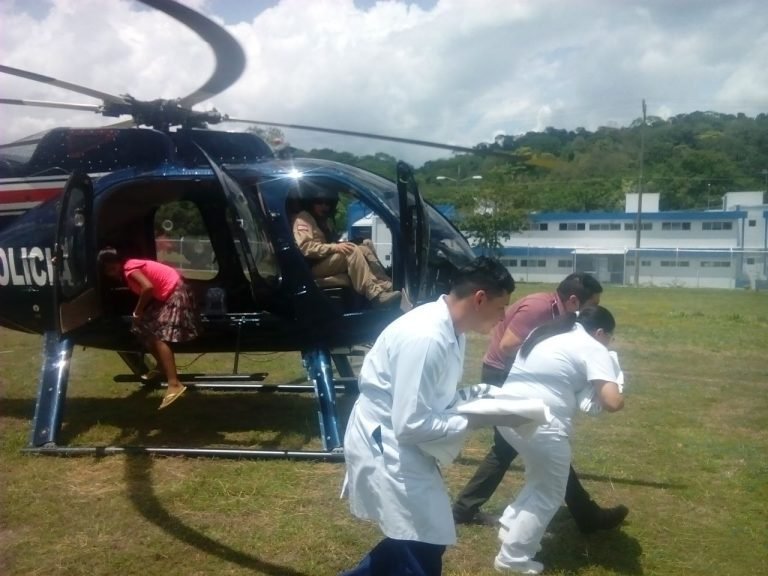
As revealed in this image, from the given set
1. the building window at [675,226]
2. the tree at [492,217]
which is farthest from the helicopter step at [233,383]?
the building window at [675,226]

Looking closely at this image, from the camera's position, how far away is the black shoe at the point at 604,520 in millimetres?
4238

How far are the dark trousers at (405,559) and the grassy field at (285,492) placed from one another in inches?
48.5

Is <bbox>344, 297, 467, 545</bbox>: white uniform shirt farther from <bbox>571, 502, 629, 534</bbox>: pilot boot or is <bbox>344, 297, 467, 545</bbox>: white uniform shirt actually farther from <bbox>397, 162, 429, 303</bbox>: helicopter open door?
<bbox>397, 162, 429, 303</bbox>: helicopter open door

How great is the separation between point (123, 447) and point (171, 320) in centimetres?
102

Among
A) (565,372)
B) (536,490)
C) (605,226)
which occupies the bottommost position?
(536,490)

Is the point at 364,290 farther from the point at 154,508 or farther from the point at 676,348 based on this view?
the point at 676,348

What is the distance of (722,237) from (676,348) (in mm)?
37620

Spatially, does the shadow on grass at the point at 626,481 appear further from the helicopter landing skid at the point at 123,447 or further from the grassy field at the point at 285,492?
the helicopter landing skid at the point at 123,447

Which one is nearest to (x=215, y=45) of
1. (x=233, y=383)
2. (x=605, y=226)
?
(x=233, y=383)

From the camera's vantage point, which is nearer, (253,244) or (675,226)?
(253,244)

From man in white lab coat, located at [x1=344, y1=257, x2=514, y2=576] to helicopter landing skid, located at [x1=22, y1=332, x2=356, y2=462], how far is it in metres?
2.67

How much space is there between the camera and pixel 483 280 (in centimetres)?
282

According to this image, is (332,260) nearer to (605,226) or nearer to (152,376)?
(152,376)

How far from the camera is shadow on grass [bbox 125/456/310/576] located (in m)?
3.90
